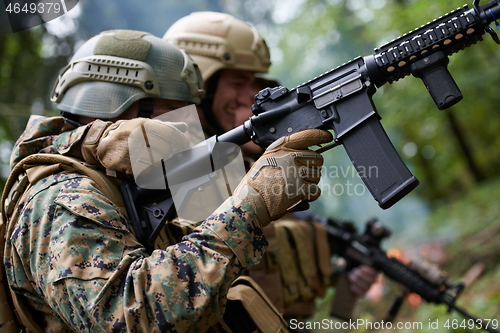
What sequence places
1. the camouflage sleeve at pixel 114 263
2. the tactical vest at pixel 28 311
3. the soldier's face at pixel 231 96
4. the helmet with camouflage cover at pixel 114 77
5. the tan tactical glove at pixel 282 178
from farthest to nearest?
the soldier's face at pixel 231 96
the helmet with camouflage cover at pixel 114 77
the tactical vest at pixel 28 311
the tan tactical glove at pixel 282 178
the camouflage sleeve at pixel 114 263

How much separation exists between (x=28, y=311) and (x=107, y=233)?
0.62 metres

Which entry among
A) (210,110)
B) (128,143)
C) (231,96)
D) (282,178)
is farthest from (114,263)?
(231,96)

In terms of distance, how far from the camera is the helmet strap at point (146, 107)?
2289 millimetres

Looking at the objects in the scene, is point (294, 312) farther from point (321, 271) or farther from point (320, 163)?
point (320, 163)

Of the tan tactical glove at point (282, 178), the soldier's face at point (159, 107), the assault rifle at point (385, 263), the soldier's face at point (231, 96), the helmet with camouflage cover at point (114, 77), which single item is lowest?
the assault rifle at point (385, 263)

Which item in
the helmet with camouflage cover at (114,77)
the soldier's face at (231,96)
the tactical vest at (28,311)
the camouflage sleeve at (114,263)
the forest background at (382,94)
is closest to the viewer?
the camouflage sleeve at (114,263)

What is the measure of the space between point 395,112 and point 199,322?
7.22 metres

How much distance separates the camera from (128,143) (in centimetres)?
185

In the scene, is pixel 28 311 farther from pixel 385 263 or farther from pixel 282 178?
pixel 385 263

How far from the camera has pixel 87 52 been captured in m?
2.32

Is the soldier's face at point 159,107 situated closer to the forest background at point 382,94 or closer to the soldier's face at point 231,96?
the soldier's face at point 231,96

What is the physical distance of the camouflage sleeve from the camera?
1506mm

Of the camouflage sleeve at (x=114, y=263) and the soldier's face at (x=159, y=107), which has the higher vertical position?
the soldier's face at (x=159, y=107)

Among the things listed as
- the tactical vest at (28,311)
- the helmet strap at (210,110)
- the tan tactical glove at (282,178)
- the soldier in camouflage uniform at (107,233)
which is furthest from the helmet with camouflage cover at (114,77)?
the helmet strap at (210,110)
